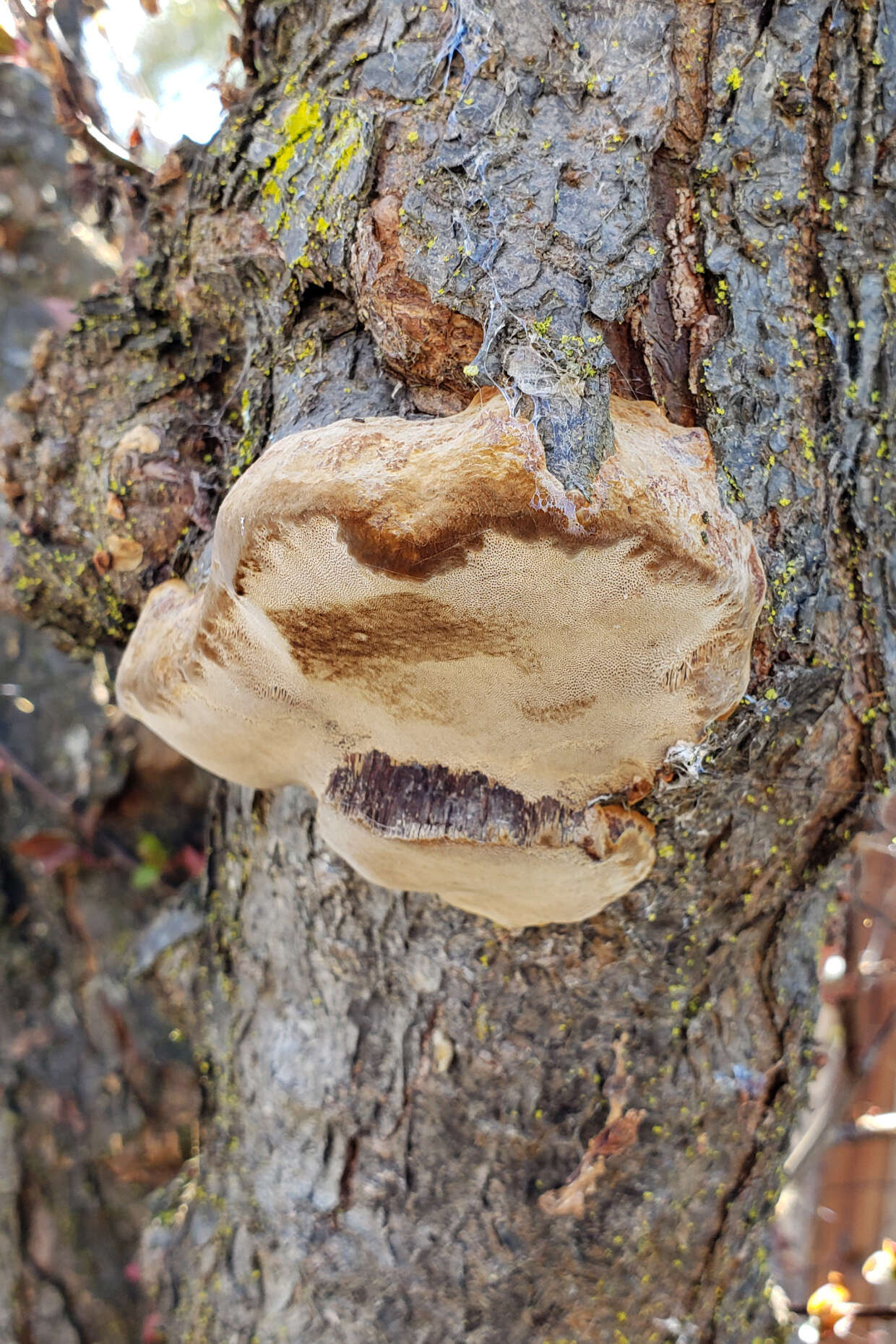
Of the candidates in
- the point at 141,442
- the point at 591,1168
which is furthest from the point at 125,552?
the point at 591,1168

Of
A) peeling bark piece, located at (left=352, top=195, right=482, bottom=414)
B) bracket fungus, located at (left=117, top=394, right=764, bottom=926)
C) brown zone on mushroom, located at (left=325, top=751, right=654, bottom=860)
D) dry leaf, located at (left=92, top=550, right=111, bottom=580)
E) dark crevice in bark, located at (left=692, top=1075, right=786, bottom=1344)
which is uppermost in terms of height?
peeling bark piece, located at (left=352, top=195, right=482, bottom=414)

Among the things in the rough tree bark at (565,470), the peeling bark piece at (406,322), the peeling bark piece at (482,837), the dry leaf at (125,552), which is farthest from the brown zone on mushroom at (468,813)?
the dry leaf at (125,552)

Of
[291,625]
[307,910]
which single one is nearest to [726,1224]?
[307,910]

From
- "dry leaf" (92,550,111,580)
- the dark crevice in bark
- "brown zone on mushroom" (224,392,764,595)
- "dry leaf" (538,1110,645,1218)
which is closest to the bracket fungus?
"brown zone on mushroom" (224,392,764,595)

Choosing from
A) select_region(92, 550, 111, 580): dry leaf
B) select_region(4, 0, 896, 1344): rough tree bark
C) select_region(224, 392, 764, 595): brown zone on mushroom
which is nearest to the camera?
select_region(224, 392, 764, 595): brown zone on mushroom

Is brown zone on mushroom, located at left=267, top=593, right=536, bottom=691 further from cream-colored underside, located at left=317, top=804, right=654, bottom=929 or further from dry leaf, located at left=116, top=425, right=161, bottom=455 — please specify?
dry leaf, located at left=116, top=425, right=161, bottom=455

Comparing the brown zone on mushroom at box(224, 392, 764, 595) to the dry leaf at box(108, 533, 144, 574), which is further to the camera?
the dry leaf at box(108, 533, 144, 574)

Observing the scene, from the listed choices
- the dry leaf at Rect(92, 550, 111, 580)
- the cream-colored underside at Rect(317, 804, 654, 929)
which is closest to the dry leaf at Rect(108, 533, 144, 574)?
the dry leaf at Rect(92, 550, 111, 580)

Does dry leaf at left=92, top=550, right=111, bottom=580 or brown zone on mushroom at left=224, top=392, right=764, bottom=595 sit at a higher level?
dry leaf at left=92, top=550, right=111, bottom=580

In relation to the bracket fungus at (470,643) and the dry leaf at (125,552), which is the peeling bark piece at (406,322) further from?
the dry leaf at (125,552)

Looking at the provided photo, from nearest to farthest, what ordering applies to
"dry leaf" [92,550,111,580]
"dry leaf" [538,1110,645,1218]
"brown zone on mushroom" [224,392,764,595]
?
"brown zone on mushroom" [224,392,764,595], "dry leaf" [538,1110,645,1218], "dry leaf" [92,550,111,580]
